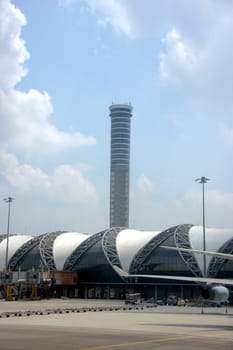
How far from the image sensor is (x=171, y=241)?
11012cm

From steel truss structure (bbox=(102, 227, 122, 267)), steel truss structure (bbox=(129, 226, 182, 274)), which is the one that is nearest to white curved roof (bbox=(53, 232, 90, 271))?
steel truss structure (bbox=(102, 227, 122, 267))

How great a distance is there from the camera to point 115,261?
11569 cm

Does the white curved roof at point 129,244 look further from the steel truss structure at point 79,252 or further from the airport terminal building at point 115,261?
the steel truss structure at point 79,252

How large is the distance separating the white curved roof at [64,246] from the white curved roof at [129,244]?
1133 cm

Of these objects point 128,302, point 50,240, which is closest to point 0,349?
point 128,302

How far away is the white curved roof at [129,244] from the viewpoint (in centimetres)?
11469

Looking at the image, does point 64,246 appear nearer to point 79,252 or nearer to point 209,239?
point 79,252

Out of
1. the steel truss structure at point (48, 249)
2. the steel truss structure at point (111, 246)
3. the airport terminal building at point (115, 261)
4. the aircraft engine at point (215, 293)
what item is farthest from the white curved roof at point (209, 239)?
the aircraft engine at point (215, 293)

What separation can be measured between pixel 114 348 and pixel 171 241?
84976mm

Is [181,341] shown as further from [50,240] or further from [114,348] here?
[50,240]

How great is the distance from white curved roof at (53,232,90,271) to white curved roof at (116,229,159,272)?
37.2 ft

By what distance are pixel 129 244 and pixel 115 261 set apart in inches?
195

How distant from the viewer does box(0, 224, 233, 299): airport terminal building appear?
107 meters

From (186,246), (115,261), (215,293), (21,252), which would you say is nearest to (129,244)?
(115,261)
